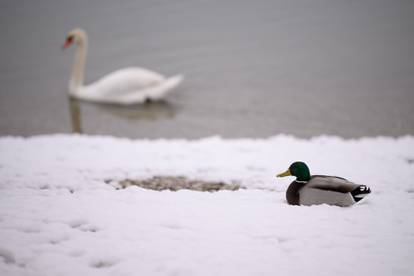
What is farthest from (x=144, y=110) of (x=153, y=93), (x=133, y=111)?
(x=153, y=93)

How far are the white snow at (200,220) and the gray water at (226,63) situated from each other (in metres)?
2.82

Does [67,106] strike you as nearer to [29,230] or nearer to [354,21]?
[29,230]

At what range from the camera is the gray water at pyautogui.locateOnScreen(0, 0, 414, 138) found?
1146cm

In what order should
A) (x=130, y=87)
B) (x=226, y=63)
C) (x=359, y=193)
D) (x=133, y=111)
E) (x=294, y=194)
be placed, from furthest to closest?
(x=226, y=63)
(x=130, y=87)
(x=133, y=111)
(x=294, y=194)
(x=359, y=193)

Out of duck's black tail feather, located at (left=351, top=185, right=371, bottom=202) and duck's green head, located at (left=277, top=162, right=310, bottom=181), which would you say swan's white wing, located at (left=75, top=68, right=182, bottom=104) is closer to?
duck's green head, located at (left=277, top=162, right=310, bottom=181)

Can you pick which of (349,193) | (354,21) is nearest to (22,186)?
(349,193)

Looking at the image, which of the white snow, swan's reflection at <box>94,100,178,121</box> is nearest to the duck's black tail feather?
the white snow

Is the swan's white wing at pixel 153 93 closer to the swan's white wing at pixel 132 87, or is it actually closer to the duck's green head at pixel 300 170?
the swan's white wing at pixel 132 87

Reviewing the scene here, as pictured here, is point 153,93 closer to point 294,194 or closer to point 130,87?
point 130,87

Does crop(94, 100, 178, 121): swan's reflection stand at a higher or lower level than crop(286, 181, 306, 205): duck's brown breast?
higher

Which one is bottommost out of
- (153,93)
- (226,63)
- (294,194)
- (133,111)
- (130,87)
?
(294,194)

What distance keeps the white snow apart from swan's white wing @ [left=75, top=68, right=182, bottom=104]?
175 inches

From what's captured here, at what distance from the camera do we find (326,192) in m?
5.69

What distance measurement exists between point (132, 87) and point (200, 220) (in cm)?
816
